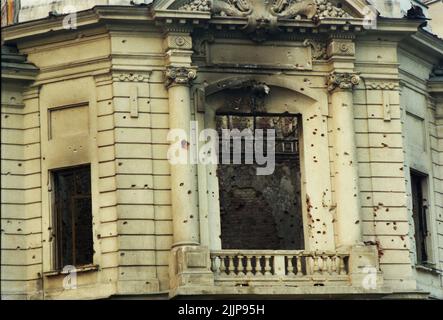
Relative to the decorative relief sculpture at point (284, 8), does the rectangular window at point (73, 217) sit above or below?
below

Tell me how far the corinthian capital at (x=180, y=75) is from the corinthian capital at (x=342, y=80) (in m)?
2.70

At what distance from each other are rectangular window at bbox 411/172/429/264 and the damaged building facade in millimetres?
539

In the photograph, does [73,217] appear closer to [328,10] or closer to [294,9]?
[294,9]

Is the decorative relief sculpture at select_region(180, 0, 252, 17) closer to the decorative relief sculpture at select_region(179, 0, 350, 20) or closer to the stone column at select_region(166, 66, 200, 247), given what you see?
the decorative relief sculpture at select_region(179, 0, 350, 20)

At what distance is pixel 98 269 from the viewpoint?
20.8 m

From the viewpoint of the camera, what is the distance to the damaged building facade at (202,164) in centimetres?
2080

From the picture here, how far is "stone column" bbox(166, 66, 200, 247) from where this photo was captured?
67.6 ft

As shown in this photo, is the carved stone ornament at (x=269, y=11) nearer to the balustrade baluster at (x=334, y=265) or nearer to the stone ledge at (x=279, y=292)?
the balustrade baluster at (x=334, y=265)

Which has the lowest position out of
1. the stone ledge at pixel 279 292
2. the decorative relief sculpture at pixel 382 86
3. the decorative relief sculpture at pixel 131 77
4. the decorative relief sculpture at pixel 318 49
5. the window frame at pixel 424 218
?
the stone ledge at pixel 279 292

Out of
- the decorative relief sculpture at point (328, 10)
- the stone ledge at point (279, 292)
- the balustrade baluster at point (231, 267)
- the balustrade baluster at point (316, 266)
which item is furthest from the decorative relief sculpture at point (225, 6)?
the stone ledge at point (279, 292)

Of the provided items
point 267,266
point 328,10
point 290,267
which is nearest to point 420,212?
point 290,267

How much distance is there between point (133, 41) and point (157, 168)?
8.05 ft

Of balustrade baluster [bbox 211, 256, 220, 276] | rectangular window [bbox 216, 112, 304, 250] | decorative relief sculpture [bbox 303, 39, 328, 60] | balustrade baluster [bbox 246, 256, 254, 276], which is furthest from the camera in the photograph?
rectangular window [bbox 216, 112, 304, 250]

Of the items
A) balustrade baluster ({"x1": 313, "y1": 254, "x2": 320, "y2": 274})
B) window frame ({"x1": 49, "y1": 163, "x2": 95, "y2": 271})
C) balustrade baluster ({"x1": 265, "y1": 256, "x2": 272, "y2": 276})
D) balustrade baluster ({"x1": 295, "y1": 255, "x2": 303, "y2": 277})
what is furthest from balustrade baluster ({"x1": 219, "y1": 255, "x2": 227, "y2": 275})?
window frame ({"x1": 49, "y1": 163, "x2": 95, "y2": 271})
